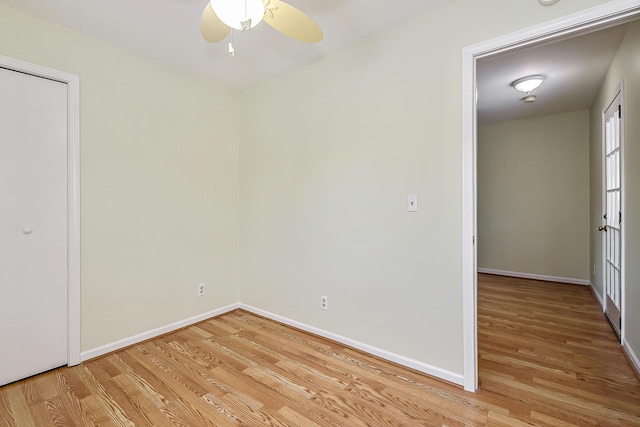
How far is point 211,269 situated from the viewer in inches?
126

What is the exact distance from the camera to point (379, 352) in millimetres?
2342

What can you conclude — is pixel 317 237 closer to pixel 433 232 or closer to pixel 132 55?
pixel 433 232

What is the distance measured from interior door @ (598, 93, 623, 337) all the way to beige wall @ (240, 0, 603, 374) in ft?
5.96

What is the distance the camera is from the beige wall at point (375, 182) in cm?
200

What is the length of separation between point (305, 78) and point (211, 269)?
6.90 ft

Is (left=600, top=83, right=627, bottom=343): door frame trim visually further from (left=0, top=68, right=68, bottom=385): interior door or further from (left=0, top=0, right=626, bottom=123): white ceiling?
(left=0, top=68, right=68, bottom=385): interior door

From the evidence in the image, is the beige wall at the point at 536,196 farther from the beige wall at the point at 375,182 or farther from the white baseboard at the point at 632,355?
the beige wall at the point at 375,182

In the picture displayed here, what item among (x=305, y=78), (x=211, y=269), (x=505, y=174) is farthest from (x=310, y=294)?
(x=505, y=174)

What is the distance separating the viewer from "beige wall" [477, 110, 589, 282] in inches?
175

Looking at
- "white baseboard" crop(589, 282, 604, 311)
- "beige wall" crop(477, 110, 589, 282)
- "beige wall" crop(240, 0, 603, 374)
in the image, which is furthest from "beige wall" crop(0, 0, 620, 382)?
"beige wall" crop(477, 110, 589, 282)

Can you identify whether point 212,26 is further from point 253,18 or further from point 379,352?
point 379,352

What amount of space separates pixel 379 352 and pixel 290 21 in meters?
2.26

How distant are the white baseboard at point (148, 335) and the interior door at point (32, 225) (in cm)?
17

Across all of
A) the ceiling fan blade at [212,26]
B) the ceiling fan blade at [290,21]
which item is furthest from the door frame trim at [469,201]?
the ceiling fan blade at [212,26]
